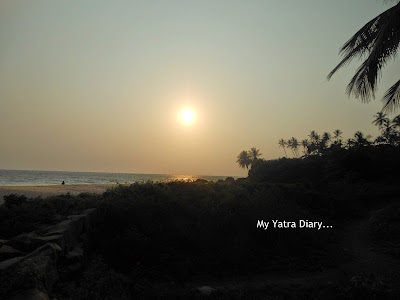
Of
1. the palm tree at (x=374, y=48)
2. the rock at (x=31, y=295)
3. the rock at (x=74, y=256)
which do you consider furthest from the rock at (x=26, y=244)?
the palm tree at (x=374, y=48)

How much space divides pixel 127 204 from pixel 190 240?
10.5 feet

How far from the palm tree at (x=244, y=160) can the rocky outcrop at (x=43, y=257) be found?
10484 cm

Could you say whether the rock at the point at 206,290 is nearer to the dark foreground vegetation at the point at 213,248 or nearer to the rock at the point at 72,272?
the dark foreground vegetation at the point at 213,248

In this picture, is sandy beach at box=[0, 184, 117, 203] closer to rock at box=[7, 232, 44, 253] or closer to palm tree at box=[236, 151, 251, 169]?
rock at box=[7, 232, 44, 253]

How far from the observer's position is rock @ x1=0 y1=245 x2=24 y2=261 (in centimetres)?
604

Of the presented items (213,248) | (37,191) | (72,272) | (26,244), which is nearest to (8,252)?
(26,244)

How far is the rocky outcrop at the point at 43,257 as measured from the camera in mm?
4823

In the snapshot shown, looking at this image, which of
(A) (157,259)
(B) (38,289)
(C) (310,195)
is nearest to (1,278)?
(B) (38,289)

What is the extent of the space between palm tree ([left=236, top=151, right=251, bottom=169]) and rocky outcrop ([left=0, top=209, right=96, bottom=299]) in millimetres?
104840

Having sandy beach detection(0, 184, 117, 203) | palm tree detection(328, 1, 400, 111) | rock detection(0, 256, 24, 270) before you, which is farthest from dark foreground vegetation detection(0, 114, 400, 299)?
sandy beach detection(0, 184, 117, 203)

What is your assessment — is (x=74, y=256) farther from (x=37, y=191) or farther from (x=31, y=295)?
(x=37, y=191)

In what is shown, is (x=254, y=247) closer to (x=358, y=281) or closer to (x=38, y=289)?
(x=358, y=281)

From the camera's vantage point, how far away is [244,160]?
371ft

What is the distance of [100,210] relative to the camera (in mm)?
11562
